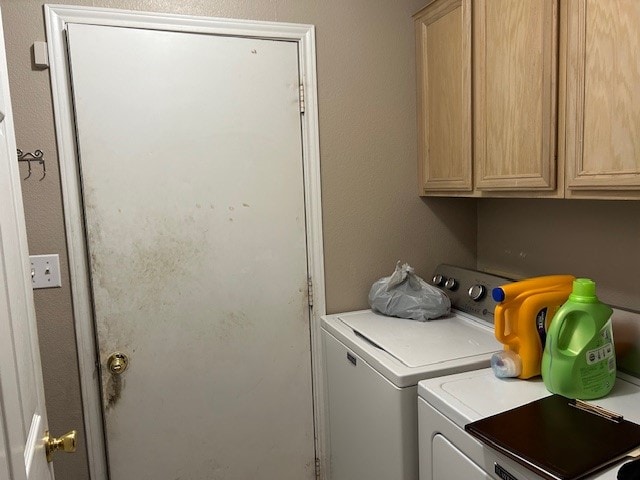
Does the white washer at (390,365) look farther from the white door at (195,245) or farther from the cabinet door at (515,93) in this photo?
the cabinet door at (515,93)

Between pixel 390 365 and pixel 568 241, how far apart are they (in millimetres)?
844

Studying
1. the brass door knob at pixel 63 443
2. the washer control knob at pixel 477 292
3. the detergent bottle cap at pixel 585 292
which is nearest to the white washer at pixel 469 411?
the detergent bottle cap at pixel 585 292

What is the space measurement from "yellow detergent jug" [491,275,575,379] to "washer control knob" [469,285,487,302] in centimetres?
45

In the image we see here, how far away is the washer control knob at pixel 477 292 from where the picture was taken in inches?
71.4

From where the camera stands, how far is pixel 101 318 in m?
1.71

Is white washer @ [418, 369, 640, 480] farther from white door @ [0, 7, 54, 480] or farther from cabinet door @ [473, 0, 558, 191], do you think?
white door @ [0, 7, 54, 480]

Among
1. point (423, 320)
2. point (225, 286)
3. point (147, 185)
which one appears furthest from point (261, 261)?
point (423, 320)

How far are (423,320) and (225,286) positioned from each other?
814mm

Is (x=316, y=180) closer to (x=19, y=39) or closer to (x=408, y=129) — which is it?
(x=408, y=129)

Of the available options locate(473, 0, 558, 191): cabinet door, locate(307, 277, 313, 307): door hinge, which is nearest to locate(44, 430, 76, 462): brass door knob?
locate(307, 277, 313, 307): door hinge

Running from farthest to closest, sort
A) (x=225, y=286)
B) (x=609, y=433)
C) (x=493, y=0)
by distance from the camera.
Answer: (x=225, y=286) < (x=493, y=0) < (x=609, y=433)

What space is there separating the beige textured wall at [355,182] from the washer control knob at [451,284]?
0.13 m

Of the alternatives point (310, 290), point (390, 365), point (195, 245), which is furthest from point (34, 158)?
point (390, 365)

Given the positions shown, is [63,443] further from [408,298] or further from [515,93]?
[515,93]
